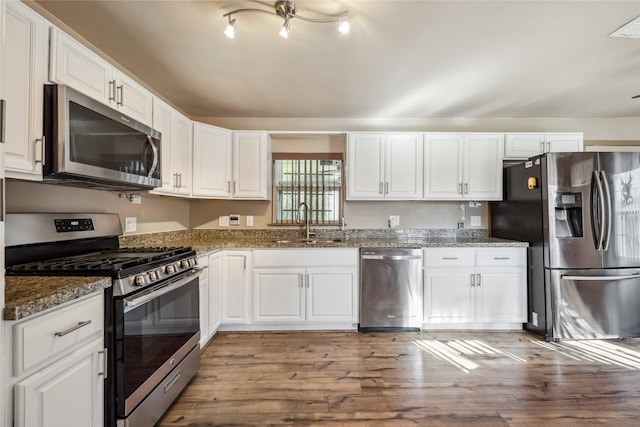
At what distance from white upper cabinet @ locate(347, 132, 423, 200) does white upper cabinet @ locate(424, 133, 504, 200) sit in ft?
0.43

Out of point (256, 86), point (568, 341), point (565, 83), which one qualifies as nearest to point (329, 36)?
point (256, 86)

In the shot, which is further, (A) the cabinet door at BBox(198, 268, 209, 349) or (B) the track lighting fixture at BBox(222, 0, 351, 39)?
(A) the cabinet door at BBox(198, 268, 209, 349)

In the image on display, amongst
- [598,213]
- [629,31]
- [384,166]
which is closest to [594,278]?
[598,213]

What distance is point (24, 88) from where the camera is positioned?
4.14 feet

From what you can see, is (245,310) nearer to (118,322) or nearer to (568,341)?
(118,322)

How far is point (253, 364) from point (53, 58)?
226cm

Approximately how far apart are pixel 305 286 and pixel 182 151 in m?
1.73

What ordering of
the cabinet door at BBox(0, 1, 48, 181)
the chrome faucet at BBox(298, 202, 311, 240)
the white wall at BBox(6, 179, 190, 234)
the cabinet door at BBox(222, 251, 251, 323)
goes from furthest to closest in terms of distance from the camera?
the chrome faucet at BBox(298, 202, 311, 240), the cabinet door at BBox(222, 251, 251, 323), the white wall at BBox(6, 179, 190, 234), the cabinet door at BBox(0, 1, 48, 181)

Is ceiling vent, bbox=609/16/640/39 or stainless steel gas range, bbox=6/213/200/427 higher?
ceiling vent, bbox=609/16/640/39

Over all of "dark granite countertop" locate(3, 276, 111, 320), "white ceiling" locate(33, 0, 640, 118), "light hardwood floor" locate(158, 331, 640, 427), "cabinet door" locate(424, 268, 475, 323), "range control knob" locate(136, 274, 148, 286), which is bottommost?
"light hardwood floor" locate(158, 331, 640, 427)

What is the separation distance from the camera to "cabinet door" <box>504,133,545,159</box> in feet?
10.6

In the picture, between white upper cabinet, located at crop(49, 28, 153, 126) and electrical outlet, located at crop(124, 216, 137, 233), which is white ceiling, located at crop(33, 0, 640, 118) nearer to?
white upper cabinet, located at crop(49, 28, 153, 126)

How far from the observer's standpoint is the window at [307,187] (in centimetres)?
356

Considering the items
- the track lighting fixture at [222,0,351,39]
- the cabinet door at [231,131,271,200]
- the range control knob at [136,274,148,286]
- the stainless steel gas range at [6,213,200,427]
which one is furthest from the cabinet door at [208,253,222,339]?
the track lighting fixture at [222,0,351,39]
